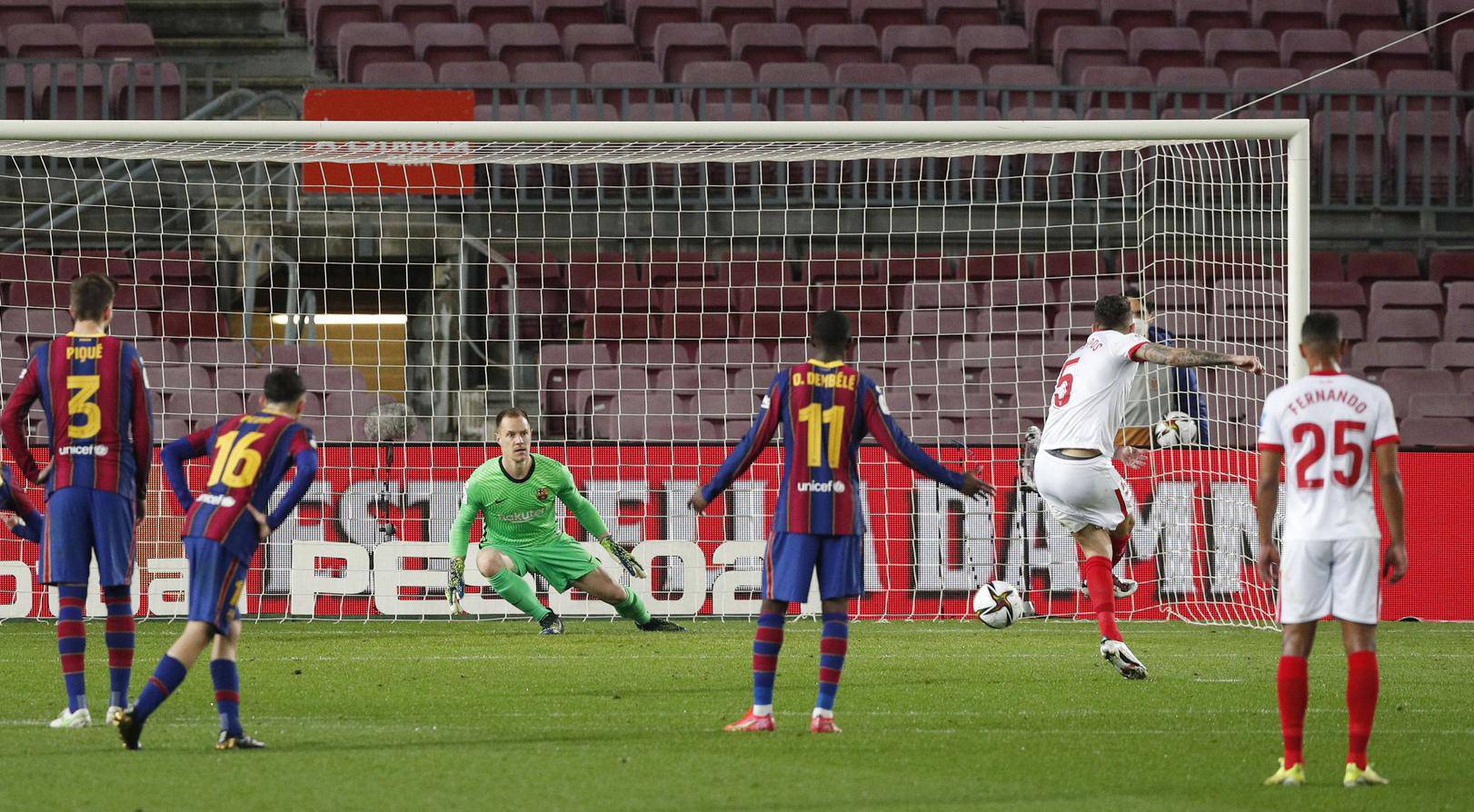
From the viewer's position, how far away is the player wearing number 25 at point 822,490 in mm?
7285

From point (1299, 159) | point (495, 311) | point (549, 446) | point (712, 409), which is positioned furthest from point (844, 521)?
point (495, 311)

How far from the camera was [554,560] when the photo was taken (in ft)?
41.1

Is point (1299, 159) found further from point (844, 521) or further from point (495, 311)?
point (495, 311)

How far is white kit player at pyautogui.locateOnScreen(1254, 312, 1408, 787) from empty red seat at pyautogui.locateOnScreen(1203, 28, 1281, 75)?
537 inches

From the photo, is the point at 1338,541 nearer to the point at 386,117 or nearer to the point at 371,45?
the point at 386,117

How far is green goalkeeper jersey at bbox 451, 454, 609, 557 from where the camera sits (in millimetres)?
12422

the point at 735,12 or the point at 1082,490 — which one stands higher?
the point at 735,12

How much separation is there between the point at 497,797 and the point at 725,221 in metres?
11.9

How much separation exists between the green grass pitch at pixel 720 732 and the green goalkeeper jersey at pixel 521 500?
91cm

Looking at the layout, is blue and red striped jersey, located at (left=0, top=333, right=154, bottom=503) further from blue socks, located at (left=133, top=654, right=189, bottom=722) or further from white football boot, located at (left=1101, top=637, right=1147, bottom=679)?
white football boot, located at (left=1101, top=637, right=1147, bottom=679)

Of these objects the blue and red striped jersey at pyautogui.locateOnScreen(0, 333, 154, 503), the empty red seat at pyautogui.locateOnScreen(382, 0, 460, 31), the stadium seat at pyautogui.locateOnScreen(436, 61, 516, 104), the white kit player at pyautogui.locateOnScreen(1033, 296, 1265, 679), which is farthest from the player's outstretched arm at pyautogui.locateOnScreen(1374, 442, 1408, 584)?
the empty red seat at pyautogui.locateOnScreen(382, 0, 460, 31)

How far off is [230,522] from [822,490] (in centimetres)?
233

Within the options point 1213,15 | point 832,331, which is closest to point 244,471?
point 832,331

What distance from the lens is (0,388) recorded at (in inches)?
557
